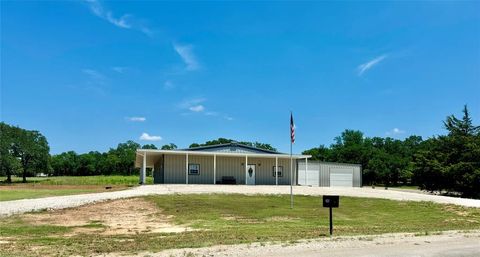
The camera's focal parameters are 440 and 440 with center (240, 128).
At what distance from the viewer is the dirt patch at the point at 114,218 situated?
12969 mm

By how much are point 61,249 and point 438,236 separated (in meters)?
9.02

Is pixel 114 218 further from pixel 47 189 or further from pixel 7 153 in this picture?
pixel 7 153

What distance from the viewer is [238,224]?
14539 mm

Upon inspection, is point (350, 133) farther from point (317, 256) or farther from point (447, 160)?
point (317, 256)

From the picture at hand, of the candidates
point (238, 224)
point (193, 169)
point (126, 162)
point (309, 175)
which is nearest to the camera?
point (238, 224)

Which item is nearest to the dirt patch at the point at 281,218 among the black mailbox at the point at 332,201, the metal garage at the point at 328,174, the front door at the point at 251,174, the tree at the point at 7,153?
the black mailbox at the point at 332,201

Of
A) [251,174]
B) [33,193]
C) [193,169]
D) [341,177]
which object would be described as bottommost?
[33,193]

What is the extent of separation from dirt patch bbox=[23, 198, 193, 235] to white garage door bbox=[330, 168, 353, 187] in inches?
900

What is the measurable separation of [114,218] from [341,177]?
27468 mm

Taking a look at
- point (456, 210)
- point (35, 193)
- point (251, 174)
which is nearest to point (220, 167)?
point (251, 174)

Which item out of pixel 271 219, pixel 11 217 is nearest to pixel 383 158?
pixel 271 219

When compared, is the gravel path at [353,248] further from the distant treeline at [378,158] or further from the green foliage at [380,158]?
the green foliage at [380,158]

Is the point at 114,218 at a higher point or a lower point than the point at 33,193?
lower

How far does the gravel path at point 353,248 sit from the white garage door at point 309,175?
88.7 ft
